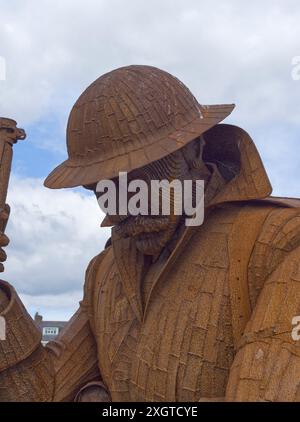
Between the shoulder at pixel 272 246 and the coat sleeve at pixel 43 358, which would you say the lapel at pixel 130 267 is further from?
the shoulder at pixel 272 246

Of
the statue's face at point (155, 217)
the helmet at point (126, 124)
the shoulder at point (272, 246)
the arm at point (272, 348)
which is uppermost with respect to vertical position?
the helmet at point (126, 124)

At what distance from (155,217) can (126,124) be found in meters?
0.46

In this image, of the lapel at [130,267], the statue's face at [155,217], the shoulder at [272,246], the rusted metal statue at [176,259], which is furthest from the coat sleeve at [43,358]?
the shoulder at [272,246]

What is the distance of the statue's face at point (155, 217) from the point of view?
101 inches

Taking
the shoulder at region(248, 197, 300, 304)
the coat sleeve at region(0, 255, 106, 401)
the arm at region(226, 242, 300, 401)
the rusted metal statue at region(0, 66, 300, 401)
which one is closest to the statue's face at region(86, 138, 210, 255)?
the rusted metal statue at region(0, 66, 300, 401)

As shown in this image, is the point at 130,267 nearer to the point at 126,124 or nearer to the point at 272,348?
the point at 126,124

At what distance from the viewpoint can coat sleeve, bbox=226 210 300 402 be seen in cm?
191

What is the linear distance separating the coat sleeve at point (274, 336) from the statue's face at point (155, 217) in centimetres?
49

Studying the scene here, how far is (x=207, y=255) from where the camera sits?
2570 mm

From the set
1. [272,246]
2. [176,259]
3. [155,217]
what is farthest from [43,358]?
[272,246]

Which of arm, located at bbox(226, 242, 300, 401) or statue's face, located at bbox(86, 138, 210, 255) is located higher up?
statue's face, located at bbox(86, 138, 210, 255)

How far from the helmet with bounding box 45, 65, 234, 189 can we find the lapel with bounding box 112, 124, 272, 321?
17 cm

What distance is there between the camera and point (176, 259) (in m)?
2.68

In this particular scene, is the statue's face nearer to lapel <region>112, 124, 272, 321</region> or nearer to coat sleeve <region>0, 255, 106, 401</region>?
lapel <region>112, 124, 272, 321</region>
